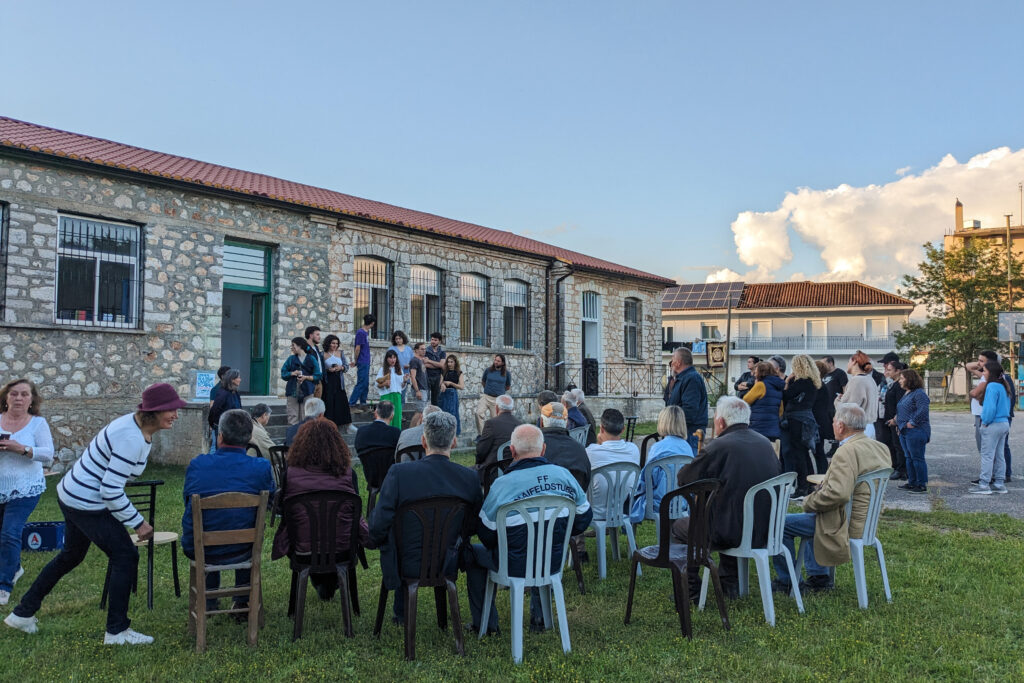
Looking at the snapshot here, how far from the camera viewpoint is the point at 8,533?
195 inches

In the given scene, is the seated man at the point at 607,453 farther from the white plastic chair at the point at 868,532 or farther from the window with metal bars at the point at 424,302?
the window with metal bars at the point at 424,302

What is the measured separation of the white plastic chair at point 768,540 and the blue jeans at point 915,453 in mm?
5053

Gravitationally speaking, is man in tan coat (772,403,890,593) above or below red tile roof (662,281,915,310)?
below

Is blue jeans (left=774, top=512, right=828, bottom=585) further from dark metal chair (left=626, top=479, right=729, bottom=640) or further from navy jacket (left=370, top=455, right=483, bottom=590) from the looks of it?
navy jacket (left=370, top=455, right=483, bottom=590)

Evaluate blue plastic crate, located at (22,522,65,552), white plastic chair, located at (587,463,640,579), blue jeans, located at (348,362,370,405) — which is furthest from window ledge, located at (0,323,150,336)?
white plastic chair, located at (587,463,640,579)

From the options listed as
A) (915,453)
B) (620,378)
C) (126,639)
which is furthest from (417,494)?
(620,378)

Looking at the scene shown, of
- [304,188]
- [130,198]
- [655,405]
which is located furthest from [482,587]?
[655,405]

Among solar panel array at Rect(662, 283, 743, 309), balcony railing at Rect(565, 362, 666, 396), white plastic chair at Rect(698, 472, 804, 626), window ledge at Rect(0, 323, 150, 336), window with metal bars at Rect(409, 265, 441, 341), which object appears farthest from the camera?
solar panel array at Rect(662, 283, 743, 309)

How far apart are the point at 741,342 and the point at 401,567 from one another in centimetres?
4738

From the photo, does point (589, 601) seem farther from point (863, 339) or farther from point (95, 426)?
point (863, 339)

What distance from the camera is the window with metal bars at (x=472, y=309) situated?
17047 mm

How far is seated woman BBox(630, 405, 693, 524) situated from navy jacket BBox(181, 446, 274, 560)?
9.32 ft

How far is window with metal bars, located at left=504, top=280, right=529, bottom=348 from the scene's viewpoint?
60.1ft

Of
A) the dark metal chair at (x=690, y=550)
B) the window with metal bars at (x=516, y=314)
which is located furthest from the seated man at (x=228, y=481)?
the window with metal bars at (x=516, y=314)
